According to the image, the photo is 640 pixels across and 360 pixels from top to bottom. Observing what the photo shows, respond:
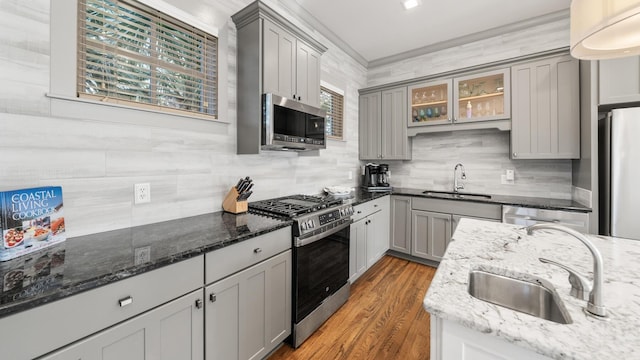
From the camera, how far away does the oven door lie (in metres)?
1.79

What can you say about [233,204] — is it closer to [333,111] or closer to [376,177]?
[333,111]

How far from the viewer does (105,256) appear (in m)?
1.08

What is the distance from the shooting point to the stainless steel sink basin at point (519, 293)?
3.12 ft

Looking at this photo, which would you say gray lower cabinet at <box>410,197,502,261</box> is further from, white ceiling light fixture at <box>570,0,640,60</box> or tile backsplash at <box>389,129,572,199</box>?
white ceiling light fixture at <box>570,0,640,60</box>

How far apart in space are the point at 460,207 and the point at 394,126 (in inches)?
57.0

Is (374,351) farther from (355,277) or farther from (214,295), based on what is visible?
(214,295)

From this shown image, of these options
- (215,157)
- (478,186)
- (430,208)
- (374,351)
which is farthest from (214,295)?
(478,186)

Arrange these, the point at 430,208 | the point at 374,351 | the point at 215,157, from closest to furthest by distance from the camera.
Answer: the point at 374,351 → the point at 215,157 → the point at 430,208

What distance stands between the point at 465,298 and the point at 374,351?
4.28 feet

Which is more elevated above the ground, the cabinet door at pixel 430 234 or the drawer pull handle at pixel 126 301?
the drawer pull handle at pixel 126 301

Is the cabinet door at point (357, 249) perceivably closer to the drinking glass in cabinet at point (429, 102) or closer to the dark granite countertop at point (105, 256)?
the dark granite countertop at point (105, 256)

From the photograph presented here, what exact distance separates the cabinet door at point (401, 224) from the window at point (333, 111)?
47.7 inches

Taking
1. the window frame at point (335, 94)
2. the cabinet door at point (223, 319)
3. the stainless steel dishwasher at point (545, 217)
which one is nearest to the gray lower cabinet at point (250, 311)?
the cabinet door at point (223, 319)

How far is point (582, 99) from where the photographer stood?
245cm
